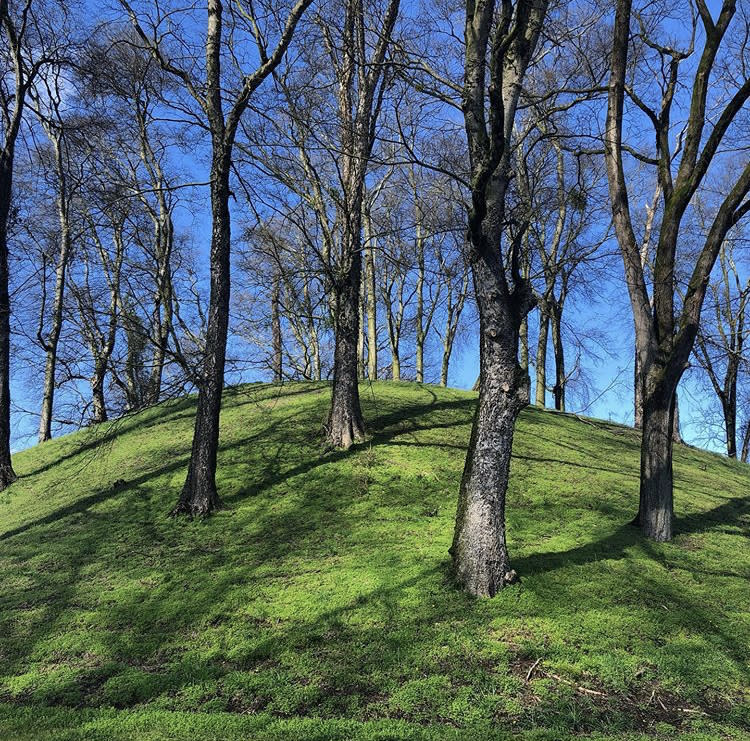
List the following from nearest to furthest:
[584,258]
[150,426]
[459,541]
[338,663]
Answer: [338,663]
[584,258]
[459,541]
[150,426]

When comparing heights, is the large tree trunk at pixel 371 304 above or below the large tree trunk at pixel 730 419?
above

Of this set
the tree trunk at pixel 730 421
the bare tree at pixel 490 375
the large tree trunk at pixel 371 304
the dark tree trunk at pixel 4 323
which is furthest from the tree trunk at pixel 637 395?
the dark tree trunk at pixel 4 323

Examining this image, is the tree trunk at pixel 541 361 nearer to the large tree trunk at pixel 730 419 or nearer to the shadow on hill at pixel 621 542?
the large tree trunk at pixel 730 419

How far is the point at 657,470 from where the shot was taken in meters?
6.48

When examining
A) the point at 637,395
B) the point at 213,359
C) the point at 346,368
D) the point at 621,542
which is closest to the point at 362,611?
the point at 621,542

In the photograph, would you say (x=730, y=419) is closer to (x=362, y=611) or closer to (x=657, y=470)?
(x=657, y=470)

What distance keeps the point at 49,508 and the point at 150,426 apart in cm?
414

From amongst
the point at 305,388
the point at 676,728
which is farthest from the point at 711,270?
the point at 305,388

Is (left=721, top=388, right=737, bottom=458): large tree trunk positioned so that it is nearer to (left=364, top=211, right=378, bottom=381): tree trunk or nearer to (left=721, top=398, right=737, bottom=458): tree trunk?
(left=721, top=398, right=737, bottom=458): tree trunk

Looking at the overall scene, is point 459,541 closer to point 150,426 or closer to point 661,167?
point 661,167

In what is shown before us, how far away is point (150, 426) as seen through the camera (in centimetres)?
1303

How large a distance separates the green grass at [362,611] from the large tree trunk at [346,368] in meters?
0.51

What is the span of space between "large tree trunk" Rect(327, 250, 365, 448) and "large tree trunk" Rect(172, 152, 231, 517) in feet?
7.28

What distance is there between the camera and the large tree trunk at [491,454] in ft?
16.2
